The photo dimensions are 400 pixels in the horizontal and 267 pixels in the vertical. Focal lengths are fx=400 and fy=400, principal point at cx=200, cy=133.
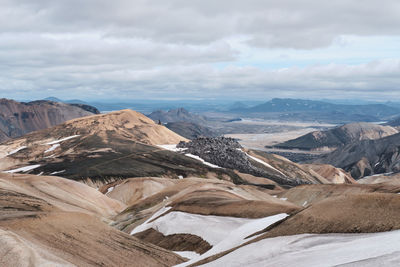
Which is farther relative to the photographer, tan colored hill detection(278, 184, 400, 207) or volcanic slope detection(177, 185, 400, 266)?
tan colored hill detection(278, 184, 400, 207)

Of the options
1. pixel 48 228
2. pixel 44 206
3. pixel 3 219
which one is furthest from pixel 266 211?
pixel 44 206

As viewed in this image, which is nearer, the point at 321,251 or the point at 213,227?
the point at 321,251

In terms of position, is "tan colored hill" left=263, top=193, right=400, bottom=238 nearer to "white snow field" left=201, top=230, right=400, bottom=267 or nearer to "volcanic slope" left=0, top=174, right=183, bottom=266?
"white snow field" left=201, top=230, right=400, bottom=267

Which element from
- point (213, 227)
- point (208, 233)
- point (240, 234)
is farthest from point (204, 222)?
point (240, 234)

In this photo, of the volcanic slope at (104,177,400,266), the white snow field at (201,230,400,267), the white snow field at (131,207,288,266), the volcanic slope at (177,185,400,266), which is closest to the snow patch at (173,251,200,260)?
the volcanic slope at (104,177,400,266)

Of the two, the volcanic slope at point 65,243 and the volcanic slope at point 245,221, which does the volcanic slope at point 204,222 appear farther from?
the volcanic slope at point 65,243

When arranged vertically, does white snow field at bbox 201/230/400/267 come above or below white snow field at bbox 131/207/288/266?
above

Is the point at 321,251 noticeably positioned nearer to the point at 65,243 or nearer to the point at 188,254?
the point at 188,254

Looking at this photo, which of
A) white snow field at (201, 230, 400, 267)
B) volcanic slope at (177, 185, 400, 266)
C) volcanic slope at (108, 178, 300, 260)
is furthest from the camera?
volcanic slope at (108, 178, 300, 260)
